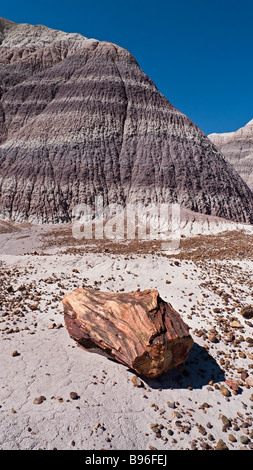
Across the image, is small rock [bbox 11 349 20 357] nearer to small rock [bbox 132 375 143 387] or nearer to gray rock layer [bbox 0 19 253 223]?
small rock [bbox 132 375 143 387]

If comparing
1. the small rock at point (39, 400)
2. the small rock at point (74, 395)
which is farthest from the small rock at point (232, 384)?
the small rock at point (39, 400)

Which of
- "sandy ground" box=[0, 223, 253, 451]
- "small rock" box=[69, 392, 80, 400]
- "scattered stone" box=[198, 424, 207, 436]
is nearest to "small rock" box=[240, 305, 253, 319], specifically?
"sandy ground" box=[0, 223, 253, 451]

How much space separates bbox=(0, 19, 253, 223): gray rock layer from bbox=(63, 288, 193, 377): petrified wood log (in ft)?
87.7

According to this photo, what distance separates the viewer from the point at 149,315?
4.50 metres

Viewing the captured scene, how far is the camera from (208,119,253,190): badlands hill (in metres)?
68.1

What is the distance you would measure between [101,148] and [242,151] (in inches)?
2091

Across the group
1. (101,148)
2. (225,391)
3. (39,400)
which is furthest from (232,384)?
(101,148)

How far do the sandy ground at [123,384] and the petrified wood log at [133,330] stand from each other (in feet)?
1.09

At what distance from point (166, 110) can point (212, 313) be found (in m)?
38.1

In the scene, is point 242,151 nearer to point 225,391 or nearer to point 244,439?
point 225,391

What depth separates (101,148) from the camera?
1374 inches

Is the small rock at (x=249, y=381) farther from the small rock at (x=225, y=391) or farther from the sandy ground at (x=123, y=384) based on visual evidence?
the small rock at (x=225, y=391)
